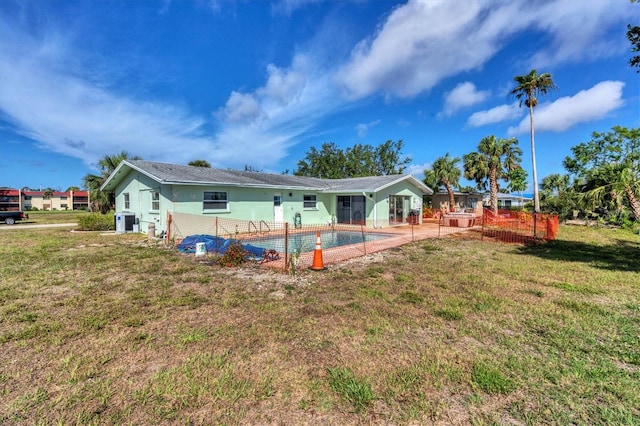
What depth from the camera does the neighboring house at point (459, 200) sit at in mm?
32031

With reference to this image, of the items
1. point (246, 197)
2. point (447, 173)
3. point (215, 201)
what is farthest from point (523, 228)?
point (215, 201)

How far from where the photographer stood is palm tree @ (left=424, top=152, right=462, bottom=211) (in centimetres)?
2912

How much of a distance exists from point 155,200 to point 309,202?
30.3 feet

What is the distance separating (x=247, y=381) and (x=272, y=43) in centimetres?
1600

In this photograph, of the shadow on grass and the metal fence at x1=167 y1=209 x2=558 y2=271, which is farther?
the metal fence at x1=167 y1=209 x2=558 y2=271

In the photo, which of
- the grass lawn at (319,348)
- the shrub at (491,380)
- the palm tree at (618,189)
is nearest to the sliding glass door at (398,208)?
the palm tree at (618,189)

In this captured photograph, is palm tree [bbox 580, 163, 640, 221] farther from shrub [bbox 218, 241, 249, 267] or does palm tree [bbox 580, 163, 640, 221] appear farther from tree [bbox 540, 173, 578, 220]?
tree [bbox 540, 173, 578, 220]

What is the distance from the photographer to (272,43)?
1478 cm

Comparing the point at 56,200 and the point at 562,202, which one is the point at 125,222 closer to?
the point at 562,202

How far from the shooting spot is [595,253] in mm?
9867

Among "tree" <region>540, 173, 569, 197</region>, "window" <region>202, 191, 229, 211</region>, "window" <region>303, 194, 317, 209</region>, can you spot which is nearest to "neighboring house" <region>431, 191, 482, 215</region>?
"tree" <region>540, 173, 569, 197</region>

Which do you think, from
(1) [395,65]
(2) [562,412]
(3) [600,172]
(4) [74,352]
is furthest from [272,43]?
(2) [562,412]

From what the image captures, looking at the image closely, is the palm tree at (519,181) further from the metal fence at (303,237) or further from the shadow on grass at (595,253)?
the shadow on grass at (595,253)

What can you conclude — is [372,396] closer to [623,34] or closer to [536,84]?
[623,34]
